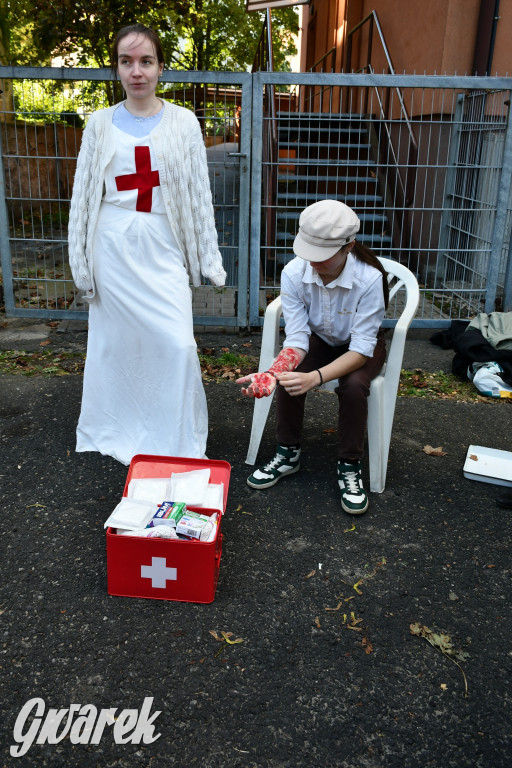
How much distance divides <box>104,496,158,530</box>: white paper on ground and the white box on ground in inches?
73.7

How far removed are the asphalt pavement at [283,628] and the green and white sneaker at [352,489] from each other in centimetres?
6

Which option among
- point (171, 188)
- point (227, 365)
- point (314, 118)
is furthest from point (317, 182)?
point (171, 188)

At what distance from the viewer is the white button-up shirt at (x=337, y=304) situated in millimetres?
3359

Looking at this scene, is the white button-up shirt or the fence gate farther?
the fence gate

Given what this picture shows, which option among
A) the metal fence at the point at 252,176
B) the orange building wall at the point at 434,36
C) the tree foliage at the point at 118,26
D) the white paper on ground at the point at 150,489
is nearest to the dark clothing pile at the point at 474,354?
the metal fence at the point at 252,176

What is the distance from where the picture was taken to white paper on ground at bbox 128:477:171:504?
2924 mm

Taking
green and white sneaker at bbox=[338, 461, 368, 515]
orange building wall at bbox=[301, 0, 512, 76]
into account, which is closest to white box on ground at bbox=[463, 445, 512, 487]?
green and white sneaker at bbox=[338, 461, 368, 515]

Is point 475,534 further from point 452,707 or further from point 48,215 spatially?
point 48,215

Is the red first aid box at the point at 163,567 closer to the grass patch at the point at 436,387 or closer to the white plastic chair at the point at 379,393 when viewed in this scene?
the white plastic chair at the point at 379,393

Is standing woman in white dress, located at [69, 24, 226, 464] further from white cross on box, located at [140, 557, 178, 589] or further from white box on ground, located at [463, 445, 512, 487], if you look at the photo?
white box on ground, located at [463, 445, 512, 487]

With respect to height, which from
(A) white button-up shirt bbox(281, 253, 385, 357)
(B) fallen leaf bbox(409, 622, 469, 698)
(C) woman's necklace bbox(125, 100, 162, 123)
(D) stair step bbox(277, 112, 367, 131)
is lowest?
(B) fallen leaf bbox(409, 622, 469, 698)

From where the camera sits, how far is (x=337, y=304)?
11.3ft

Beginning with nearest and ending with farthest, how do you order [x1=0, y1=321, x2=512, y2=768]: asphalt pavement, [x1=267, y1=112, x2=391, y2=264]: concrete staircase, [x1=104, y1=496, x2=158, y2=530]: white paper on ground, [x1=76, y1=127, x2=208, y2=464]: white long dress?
[x1=0, y1=321, x2=512, y2=768]: asphalt pavement < [x1=104, y1=496, x2=158, y2=530]: white paper on ground < [x1=76, y1=127, x2=208, y2=464]: white long dress < [x1=267, y1=112, x2=391, y2=264]: concrete staircase

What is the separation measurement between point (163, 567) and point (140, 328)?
4.81 feet
